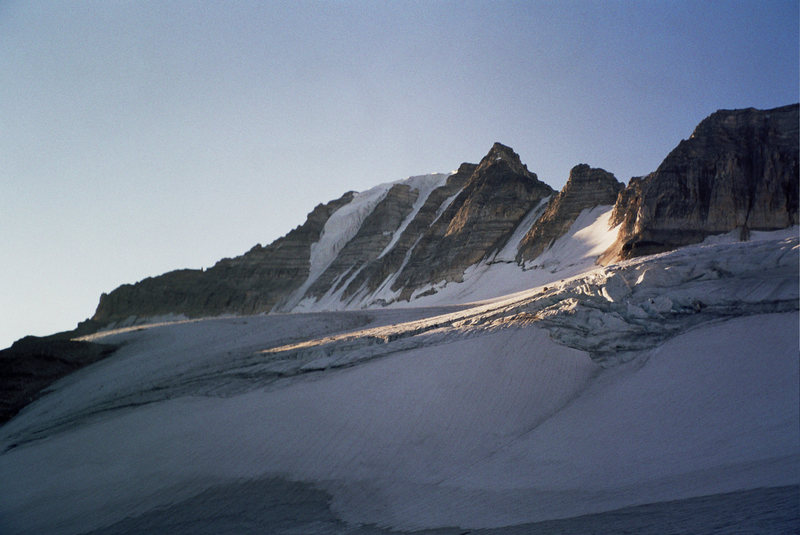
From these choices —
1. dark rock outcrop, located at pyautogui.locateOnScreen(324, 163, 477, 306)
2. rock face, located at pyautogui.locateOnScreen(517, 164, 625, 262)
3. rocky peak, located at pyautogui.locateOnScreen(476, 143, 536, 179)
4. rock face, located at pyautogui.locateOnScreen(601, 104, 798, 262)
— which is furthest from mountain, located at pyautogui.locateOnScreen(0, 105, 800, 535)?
rocky peak, located at pyautogui.locateOnScreen(476, 143, 536, 179)

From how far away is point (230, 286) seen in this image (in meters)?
49.2

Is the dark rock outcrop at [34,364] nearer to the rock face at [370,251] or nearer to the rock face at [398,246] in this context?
the rock face at [370,251]

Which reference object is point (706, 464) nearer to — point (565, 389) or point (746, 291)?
point (565, 389)

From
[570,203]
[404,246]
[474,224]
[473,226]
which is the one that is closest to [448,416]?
[570,203]

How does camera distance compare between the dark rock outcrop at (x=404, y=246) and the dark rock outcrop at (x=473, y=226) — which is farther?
the dark rock outcrop at (x=404, y=246)

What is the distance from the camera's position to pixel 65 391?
1593 cm

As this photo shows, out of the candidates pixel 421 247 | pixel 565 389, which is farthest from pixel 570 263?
pixel 565 389

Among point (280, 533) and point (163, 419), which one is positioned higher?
point (163, 419)

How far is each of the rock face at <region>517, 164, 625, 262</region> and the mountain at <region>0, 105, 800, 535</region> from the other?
1484 centimetres

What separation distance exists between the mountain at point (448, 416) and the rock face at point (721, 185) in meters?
11.4

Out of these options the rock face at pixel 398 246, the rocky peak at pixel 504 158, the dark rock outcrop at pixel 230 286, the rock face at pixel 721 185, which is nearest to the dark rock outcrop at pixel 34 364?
the rock face at pixel 398 246

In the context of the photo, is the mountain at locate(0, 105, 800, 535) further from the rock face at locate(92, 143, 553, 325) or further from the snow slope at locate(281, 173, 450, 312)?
the snow slope at locate(281, 173, 450, 312)

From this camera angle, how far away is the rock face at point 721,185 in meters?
22.7

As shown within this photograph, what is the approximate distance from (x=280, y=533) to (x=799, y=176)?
25382 mm
